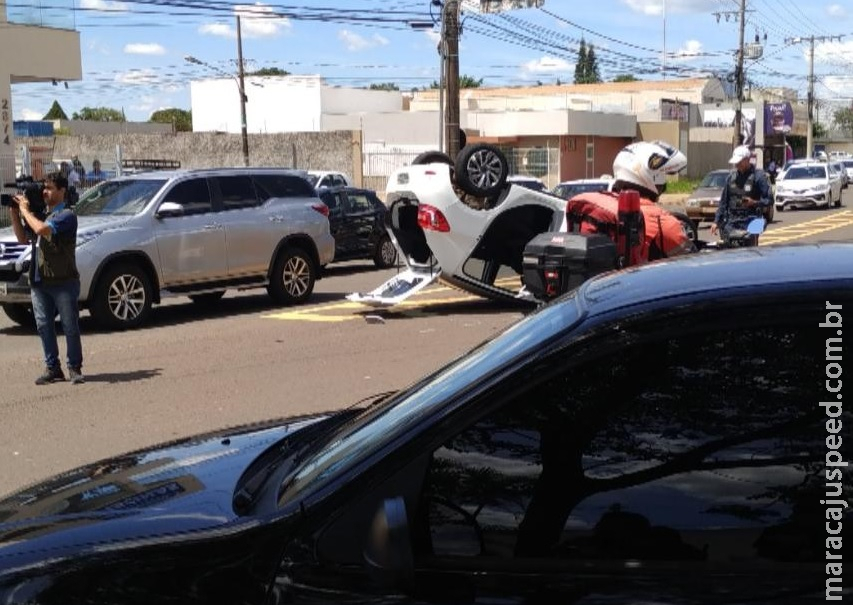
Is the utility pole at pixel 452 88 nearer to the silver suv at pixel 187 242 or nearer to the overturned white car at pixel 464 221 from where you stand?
the silver suv at pixel 187 242

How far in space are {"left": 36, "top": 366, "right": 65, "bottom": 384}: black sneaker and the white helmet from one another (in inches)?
208

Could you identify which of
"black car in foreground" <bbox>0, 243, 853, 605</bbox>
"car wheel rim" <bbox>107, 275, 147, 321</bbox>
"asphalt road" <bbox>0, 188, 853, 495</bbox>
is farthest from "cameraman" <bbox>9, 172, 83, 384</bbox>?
"black car in foreground" <bbox>0, 243, 853, 605</bbox>

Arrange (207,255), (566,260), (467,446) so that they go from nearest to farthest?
(467,446), (566,260), (207,255)

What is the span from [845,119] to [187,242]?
132981 mm

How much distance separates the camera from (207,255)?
13.5m

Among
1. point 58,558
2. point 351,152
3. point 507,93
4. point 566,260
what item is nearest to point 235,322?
point 566,260

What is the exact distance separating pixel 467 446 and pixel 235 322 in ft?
35.9

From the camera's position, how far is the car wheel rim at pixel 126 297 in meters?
12.5

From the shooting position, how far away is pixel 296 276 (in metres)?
14.7

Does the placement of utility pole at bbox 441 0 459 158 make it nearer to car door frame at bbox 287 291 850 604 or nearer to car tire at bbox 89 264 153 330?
car tire at bbox 89 264 153 330

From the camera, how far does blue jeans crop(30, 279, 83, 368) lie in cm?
941

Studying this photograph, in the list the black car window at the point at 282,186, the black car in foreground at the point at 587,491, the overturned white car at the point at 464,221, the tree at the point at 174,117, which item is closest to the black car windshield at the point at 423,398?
the black car in foreground at the point at 587,491

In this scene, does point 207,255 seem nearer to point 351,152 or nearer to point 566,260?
point 566,260

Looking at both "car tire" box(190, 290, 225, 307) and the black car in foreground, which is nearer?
the black car in foreground
